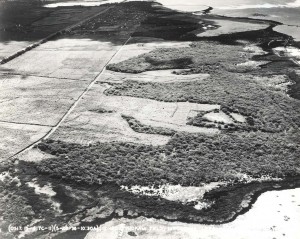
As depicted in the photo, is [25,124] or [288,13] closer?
[25,124]

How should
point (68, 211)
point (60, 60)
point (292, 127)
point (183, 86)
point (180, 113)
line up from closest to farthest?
point (68, 211), point (292, 127), point (180, 113), point (183, 86), point (60, 60)

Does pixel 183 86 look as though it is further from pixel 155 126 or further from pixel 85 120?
pixel 85 120

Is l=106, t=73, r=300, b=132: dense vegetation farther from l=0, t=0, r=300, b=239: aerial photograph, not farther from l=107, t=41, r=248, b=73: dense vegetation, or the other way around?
l=107, t=41, r=248, b=73: dense vegetation

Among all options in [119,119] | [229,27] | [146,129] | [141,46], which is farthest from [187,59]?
[229,27]

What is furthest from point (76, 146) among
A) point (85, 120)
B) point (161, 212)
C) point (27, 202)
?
point (161, 212)

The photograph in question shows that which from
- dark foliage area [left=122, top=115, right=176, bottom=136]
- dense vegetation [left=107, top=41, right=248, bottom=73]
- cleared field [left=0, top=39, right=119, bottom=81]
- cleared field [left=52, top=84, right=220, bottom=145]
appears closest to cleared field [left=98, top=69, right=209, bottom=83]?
dense vegetation [left=107, top=41, right=248, bottom=73]

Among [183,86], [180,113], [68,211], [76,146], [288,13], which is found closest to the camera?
[68,211]

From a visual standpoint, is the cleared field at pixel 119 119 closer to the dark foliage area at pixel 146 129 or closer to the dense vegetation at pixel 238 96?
the dark foliage area at pixel 146 129
